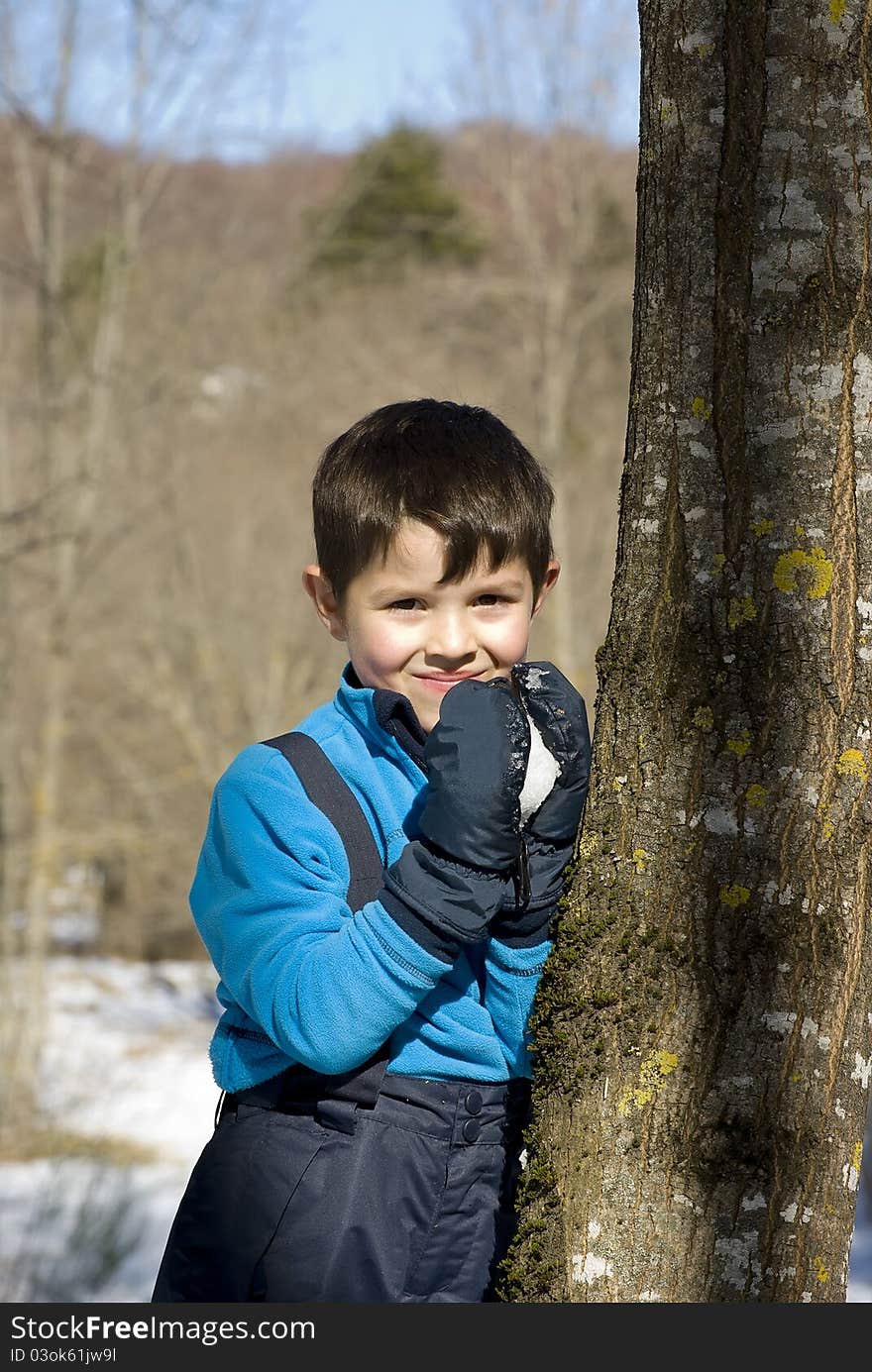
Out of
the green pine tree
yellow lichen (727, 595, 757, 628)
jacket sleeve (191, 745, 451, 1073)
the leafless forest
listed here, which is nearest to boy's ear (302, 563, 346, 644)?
jacket sleeve (191, 745, 451, 1073)

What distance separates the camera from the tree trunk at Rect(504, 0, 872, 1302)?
134 centimetres

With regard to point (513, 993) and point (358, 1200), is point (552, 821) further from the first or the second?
point (358, 1200)

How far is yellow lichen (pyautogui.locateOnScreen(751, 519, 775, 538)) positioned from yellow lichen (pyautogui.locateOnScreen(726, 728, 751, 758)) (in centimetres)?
20

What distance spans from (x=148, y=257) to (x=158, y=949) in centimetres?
657

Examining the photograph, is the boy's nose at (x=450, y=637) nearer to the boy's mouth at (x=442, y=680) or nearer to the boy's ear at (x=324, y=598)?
the boy's mouth at (x=442, y=680)

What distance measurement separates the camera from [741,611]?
1366 millimetres

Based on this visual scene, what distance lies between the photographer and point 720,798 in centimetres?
137

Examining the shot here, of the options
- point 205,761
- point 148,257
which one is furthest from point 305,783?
point 148,257

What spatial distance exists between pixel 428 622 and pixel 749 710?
1.56 feet

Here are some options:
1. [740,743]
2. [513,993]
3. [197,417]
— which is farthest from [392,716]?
[197,417]

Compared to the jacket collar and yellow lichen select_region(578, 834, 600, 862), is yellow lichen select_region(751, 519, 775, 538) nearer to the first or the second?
yellow lichen select_region(578, 834, 600, 862)

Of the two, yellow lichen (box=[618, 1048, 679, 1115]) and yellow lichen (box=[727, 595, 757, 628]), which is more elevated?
yellow lichen (box=[727, 595, 757, 628])

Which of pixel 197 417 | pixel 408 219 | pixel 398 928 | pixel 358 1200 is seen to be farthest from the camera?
pixel 408 219

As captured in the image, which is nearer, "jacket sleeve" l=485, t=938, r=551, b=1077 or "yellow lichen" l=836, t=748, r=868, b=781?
"yellow lichen" l=836, t=748, r=868, b=781
